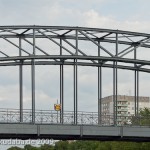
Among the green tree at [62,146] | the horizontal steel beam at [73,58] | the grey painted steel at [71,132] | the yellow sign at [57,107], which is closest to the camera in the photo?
the grey painted steel at [71,132]

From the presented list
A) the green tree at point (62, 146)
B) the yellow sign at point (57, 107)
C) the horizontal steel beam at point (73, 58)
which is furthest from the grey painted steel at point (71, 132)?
the green tree at point (62, 146)

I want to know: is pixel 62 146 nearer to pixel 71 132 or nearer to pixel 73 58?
pixel 73 58

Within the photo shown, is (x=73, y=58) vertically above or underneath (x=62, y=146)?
above

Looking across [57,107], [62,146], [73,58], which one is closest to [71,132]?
[57,107]

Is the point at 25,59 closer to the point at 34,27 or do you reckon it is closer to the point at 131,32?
the point at 34,27

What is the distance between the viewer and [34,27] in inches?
1828

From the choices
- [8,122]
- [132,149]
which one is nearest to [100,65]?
[8,122]

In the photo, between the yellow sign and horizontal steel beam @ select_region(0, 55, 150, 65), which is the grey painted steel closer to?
the yellow sign

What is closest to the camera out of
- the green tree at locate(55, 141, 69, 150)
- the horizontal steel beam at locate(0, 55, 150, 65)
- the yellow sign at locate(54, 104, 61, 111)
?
the horizontal steel beam at locate(0, 55, 150, 65)

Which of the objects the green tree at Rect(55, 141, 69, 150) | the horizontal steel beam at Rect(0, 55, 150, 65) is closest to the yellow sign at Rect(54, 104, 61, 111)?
the horizontal steel beam at Rect(0, 55, 150, 65)

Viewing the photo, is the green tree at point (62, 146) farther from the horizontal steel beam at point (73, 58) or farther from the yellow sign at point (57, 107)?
the yellow sign at point (57, 107)

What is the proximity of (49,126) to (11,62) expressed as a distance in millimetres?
7115

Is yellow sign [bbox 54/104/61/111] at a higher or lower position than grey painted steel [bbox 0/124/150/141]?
higher

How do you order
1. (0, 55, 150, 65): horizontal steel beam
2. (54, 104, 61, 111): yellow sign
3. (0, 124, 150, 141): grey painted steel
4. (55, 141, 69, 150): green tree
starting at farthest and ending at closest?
(55, 141, 69, 150): green tree
(54, 104, 61, 111): yellow sign
(0, 55, 150, 65): horizontal steel beam
(0, 124, 150, 141): grey painted steel
